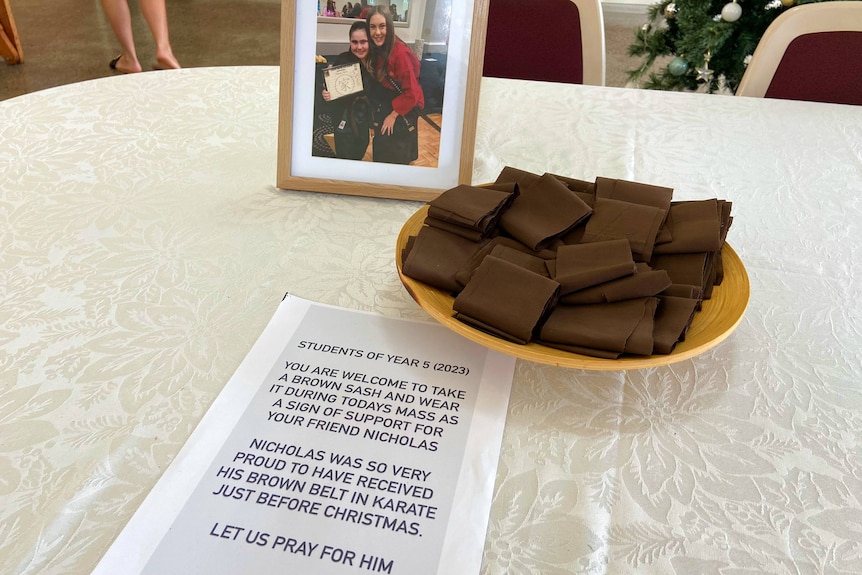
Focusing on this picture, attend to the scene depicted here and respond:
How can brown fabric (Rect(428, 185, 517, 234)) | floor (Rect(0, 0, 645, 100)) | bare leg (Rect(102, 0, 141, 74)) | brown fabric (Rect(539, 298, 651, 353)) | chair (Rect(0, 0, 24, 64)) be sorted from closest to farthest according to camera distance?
brown fabric (Rect(539, 298, 651, 353)) < brown fabric (Rect(428, 185, 517, 234)) < bare leg (Rect(102, 0, 141, 74)) < chair (Rect(0, 0, 24, 64)) < floor (Rect(0, 0, 645, 100))

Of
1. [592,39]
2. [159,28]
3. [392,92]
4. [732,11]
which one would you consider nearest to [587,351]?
[392,92]

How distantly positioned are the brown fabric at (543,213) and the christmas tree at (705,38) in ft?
4.21

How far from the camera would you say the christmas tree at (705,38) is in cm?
176

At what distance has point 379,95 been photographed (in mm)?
853

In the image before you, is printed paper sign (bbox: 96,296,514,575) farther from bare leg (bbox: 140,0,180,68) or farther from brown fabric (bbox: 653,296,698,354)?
bare leg (bbox: 140,0,180,68)

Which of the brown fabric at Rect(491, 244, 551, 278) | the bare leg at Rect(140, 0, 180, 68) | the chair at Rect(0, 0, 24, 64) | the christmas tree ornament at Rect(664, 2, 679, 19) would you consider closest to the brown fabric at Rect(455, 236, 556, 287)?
the brown fabric at Rect(491, 244, 551, 278)

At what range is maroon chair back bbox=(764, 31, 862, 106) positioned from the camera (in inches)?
50.7

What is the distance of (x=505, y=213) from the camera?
0.72m

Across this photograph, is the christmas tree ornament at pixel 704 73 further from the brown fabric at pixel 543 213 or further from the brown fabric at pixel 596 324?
the brown fabric at pixel 596 324

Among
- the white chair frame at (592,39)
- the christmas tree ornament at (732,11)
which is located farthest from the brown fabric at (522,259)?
the christmas tree ornament at (732,11)

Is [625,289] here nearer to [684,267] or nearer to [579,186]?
[684,267]

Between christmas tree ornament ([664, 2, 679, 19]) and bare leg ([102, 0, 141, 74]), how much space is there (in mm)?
2039

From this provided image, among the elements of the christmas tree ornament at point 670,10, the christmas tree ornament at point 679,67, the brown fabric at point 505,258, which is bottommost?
the brown fabric at point 505,258

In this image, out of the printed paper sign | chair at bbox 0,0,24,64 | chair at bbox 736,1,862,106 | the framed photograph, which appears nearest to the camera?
the printed paper sign
